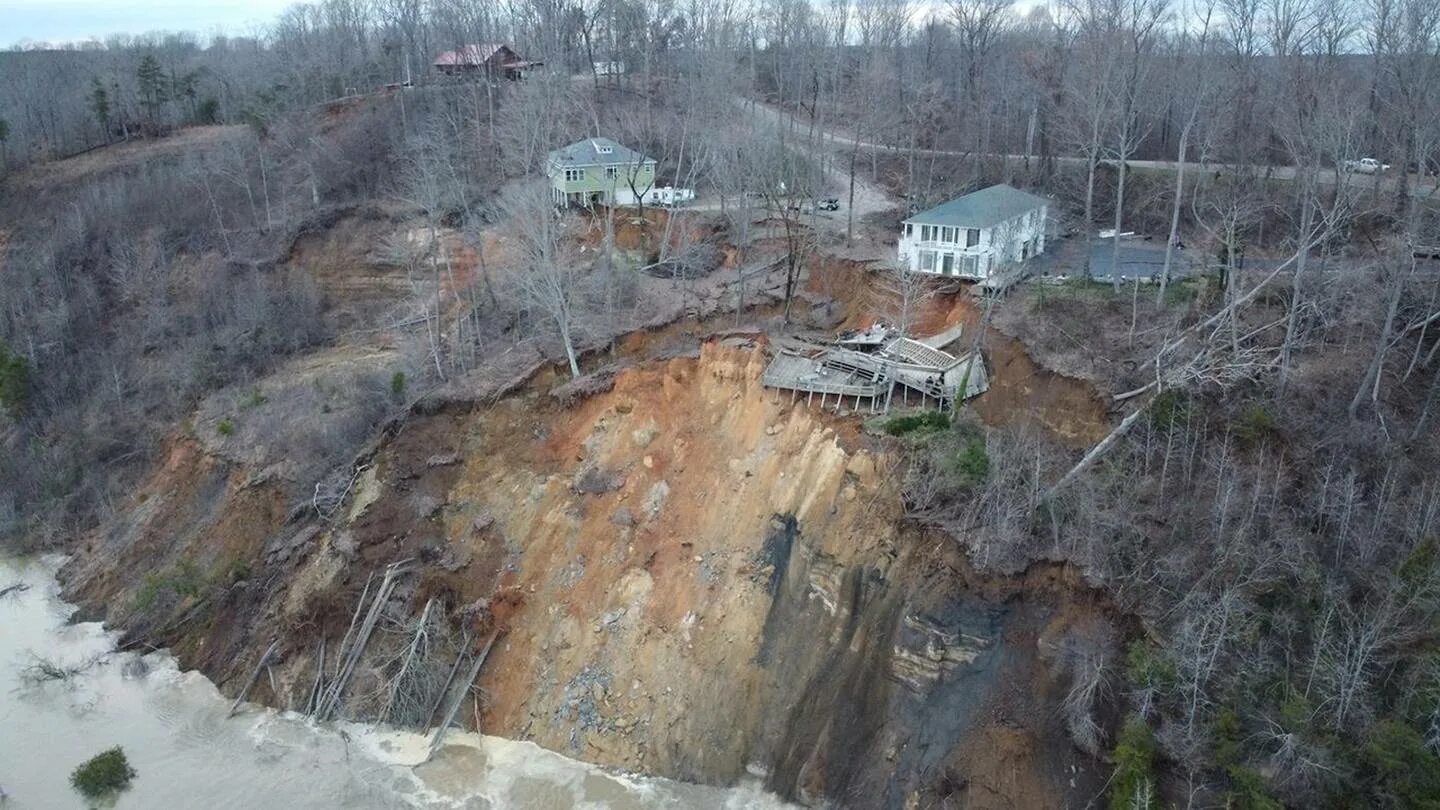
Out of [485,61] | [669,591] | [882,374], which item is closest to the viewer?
[669,591]

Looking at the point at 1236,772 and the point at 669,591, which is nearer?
the point at 1236,772

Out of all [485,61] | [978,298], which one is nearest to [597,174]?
[485,61]

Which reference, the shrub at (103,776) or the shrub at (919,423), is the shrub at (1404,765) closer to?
the shrub at (919,423)

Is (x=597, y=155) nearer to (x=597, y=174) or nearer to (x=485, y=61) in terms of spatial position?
(x=597, y=174)

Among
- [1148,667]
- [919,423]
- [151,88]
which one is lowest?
[1148,667]

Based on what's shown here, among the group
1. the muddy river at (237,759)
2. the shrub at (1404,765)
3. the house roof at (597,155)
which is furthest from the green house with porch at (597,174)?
the shrub at (1404,765)

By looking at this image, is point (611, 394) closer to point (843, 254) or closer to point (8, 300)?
point (843, 254)

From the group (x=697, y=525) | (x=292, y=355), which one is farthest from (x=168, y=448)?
(x=697, y=525)
